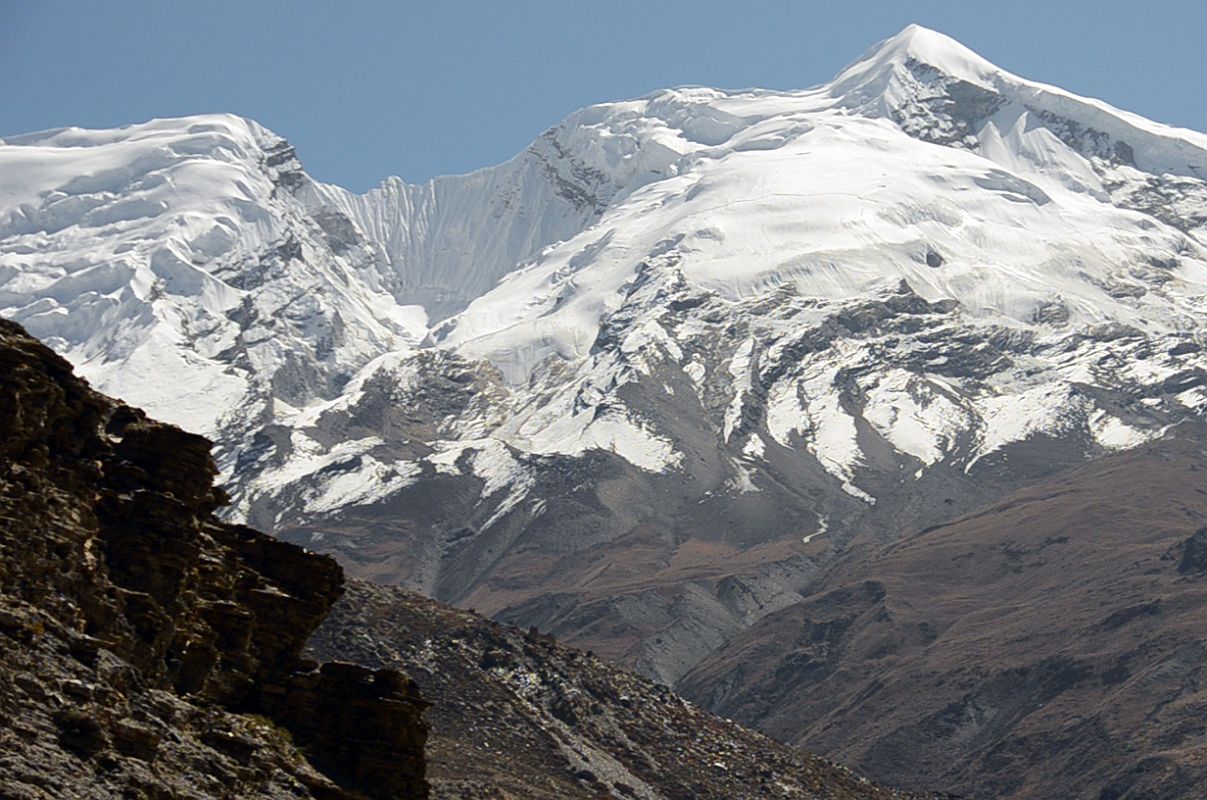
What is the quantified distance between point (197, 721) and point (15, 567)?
5071mm

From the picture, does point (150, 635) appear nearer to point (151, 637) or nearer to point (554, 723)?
point (151, 637)

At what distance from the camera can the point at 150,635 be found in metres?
44.3

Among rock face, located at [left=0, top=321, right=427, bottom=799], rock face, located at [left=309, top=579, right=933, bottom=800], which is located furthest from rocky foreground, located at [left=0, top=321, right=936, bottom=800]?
rock face, located at [left=309, top=579, right=933, bottom=800]

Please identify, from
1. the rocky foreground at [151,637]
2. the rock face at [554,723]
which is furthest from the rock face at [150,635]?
the rock face at [554,723]

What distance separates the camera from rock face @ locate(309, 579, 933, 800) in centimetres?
12988

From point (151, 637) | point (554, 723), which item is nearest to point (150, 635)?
point (151, 637)

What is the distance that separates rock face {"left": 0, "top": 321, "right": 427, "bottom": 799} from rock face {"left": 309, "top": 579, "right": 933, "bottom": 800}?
7171 cm

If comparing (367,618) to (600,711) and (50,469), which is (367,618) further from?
(50,469)

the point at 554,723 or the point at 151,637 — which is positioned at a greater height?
the point at 151,637

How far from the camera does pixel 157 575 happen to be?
45.7 meters

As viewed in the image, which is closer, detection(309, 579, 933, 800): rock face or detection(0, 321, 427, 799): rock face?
detection(0, 321, 427, 799): rock face

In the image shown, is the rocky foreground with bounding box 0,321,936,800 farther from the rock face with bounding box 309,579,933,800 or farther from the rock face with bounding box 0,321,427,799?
the rock face with bounding box 309,579,933,800

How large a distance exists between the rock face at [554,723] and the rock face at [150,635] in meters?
71.7

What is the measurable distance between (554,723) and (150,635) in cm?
9399
